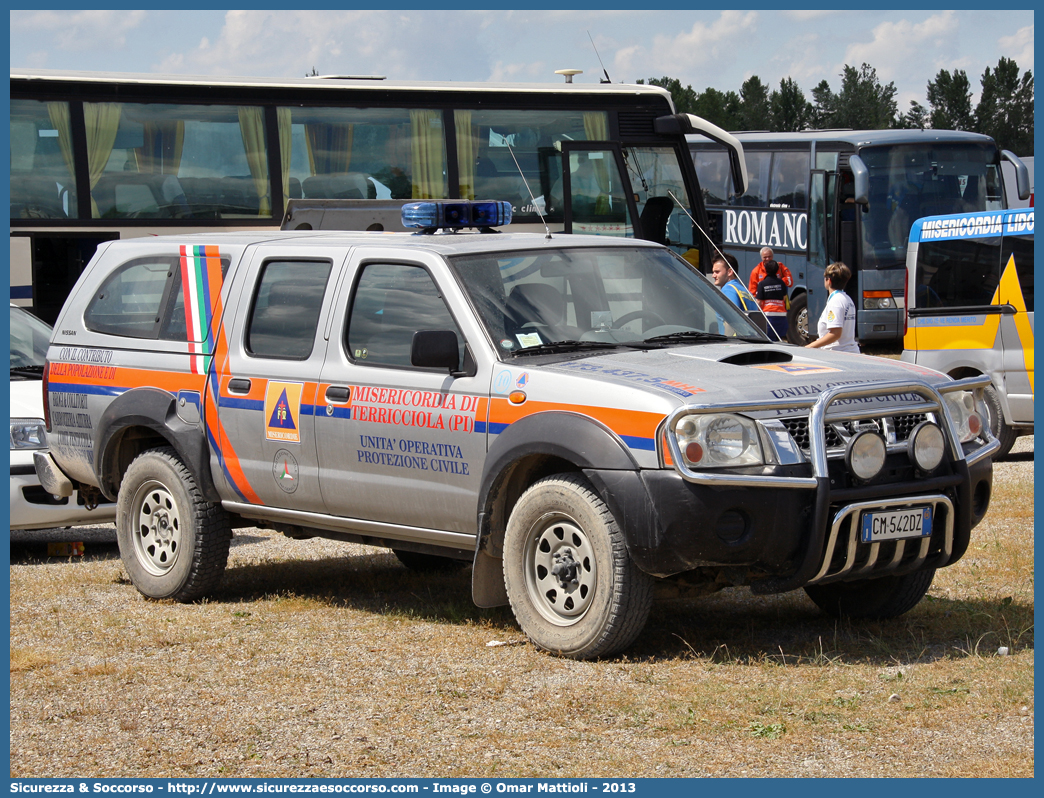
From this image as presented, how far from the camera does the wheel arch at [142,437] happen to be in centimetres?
765

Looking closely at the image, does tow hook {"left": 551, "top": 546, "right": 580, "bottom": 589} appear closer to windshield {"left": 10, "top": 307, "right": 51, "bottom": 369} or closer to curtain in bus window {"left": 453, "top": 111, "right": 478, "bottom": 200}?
windshield {"left": 10, "top": 307, "right": 51, "bottom": 369}

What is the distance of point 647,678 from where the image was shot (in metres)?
5.80

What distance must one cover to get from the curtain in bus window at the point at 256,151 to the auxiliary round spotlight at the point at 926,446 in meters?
10.9

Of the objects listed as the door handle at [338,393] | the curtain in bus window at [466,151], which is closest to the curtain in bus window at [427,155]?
the curtain in bus window at [466,151]

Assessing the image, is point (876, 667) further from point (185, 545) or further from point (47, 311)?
point (47, 311)

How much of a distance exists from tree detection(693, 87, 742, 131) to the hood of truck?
367ft

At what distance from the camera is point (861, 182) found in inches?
915

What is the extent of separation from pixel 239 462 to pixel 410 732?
2.78 meters

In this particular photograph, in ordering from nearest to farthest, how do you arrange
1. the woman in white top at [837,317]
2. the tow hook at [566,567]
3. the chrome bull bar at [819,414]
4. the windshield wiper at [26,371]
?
the chrome bull bar at [819,414] → the tow hook at [566,567] → the windshield wiper at [26,371] → the woman in white top at [837,317]

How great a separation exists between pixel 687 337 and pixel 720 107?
4698 inches

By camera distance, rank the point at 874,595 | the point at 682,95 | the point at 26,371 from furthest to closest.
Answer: the point at 682,95, the point at 26,371, the point at 874,595

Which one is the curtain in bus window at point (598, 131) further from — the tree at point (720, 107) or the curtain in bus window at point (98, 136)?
the tree at point (720, 107)

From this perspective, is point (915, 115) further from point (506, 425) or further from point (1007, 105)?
point (506, 425)

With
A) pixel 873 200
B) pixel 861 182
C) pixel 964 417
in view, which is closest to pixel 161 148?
pixel 964 417
